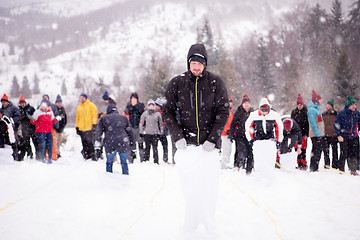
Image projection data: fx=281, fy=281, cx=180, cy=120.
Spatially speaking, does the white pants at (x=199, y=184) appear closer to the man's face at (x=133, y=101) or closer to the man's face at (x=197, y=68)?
the man's face at (x=197, y=68)

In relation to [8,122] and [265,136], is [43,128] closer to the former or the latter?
[8,122]

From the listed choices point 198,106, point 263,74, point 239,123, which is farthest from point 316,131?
point 263,74

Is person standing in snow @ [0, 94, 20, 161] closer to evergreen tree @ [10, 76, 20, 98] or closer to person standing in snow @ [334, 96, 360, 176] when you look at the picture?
person standing in snow @ [334, 96, 360, 176]

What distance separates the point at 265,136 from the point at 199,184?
397cm

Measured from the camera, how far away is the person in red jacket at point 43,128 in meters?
9.42

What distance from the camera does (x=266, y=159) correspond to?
6887mm

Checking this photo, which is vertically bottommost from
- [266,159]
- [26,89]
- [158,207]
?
[158,207]

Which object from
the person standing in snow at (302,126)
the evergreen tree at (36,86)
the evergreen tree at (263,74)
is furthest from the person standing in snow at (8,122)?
the evergreen tree at (36,86)

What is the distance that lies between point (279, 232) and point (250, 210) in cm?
93

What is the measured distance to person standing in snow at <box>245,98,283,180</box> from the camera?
6.88 m

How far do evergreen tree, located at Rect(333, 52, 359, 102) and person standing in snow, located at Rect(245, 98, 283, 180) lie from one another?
28.0 m

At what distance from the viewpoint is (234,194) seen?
19.0 ft

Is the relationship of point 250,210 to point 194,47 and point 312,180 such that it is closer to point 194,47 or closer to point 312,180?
point 194,47

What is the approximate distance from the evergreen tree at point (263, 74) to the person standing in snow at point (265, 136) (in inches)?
1660
